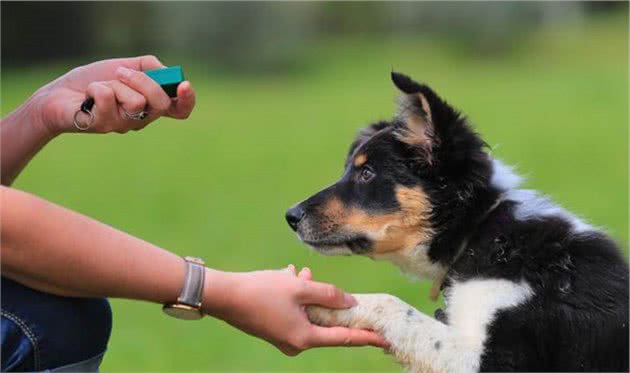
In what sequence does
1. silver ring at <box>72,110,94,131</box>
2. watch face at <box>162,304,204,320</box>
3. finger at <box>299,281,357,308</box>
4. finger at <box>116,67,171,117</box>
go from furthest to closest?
silver ring at <box>72,110,94,131</box> → finger at <box>116,67,171,117</box> → finger at <box>299,281,357,308</box> → watch face at <box>162,304,204,320</box>

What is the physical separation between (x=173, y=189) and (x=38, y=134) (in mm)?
10227

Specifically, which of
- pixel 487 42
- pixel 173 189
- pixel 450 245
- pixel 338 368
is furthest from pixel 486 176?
pixel 487 42

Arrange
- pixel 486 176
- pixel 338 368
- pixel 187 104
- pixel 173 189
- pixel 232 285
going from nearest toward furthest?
pixel 232 285 < pixel 187 104 < pixel 486 176 < pixel 338 368 < pixel 173 189

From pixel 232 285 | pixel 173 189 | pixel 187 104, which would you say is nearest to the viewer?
pixel 232 285

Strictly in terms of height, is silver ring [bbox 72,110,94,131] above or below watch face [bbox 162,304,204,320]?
above

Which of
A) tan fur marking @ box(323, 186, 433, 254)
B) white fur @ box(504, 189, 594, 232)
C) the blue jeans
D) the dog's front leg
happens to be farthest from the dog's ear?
the blue jeans

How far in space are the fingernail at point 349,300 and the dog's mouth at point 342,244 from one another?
0.70 meters

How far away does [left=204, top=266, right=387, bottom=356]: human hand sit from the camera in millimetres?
3156

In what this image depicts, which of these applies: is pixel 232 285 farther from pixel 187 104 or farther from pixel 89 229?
pixel 187 104

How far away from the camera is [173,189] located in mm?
14008

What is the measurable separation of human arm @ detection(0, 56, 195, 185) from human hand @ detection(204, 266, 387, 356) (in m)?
0.63

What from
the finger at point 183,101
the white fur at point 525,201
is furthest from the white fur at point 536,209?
the finger at point 183,101

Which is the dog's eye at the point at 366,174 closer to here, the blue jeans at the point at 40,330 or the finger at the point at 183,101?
the finger at the point at 183,101

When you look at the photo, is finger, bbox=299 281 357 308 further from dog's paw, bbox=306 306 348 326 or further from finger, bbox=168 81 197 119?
finger, bbox=168 81 197 119
